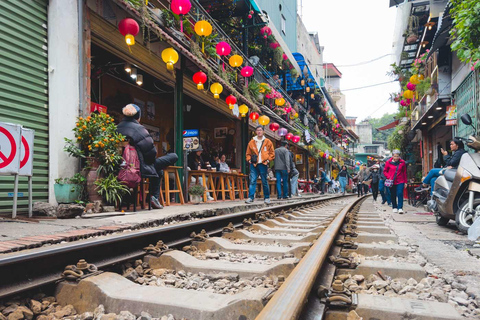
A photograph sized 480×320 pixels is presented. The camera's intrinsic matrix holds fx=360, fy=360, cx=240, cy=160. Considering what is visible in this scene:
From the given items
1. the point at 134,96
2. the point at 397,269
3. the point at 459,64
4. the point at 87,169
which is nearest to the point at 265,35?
the point at 134,96

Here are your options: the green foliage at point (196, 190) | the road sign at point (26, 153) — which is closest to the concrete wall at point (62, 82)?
the road sign at point (26, 153)

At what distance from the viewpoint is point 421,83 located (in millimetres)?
17547

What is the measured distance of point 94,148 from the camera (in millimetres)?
5539

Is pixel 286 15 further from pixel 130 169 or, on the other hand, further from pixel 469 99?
pixel 130 169

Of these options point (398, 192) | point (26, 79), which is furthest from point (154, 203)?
point (398, 192)

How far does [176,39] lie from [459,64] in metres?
10.6

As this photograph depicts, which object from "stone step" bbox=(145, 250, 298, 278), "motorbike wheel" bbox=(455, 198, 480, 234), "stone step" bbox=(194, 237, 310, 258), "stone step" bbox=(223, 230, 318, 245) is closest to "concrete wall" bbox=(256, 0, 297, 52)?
"motorbike wheel" bbox=(455, 198, 480, 234)

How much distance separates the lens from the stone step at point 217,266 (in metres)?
2.22

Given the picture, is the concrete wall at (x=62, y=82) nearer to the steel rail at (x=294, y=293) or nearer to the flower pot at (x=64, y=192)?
the flower pot at (x=64, y=192)

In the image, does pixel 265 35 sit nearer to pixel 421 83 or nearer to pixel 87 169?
pixel 421 83

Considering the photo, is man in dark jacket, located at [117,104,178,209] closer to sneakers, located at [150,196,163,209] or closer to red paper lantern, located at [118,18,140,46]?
sneakers, located at [150,196,163,209]

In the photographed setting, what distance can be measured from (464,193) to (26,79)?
6.73 meters

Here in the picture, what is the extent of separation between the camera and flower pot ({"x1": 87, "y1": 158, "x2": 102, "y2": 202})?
218 inches

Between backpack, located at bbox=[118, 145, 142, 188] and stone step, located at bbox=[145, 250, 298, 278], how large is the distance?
11.4 ft
